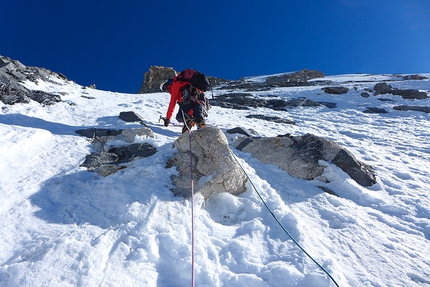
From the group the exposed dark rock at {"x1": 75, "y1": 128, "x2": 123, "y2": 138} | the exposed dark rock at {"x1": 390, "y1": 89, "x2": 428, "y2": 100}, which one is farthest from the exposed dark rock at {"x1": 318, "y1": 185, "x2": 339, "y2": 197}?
the exposed dark rock at {"x1": 390, "y1": 89, "x2": 428, "y2": 100}

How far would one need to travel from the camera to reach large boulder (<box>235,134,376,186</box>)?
4977 millimetres

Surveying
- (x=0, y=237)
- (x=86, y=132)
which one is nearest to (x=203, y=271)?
(x=0, y=237)

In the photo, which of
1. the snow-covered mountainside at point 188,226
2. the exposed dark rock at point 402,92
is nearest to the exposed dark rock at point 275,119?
the snow-covered mountainside at point 188,226

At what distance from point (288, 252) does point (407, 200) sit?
2862 mm

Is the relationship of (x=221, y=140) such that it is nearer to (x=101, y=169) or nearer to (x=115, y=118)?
(x=101, y=169)

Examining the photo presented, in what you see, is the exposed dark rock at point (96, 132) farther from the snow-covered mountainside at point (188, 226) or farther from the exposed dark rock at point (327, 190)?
the exposed dark rock at point (327, 190)

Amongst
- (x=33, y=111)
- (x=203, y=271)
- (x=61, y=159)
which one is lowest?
(x=203, y=271)

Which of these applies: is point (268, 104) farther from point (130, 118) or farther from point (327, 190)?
point (327, 190)

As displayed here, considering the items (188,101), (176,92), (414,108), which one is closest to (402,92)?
(414,108)

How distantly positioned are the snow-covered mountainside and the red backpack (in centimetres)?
191

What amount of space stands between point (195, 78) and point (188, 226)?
14.7 feet

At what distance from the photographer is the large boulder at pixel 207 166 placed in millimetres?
3996

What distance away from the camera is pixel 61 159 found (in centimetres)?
493

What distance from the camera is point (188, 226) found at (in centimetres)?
318
